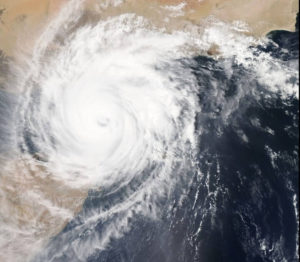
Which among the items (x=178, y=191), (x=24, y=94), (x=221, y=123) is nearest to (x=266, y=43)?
(x=221, y=123)

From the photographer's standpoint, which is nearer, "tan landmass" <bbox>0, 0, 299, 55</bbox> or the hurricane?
the hurricane

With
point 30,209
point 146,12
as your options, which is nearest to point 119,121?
point 146,12

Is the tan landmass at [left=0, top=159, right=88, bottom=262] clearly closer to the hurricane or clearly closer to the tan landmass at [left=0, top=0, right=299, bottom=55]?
the hurricane

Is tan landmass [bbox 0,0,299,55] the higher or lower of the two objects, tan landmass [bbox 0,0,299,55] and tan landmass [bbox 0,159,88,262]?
the higher

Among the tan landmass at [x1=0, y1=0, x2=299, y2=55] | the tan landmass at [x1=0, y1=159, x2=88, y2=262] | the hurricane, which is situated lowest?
the tan landmass at [x1=0, y1=159, x2=88, y2=262]

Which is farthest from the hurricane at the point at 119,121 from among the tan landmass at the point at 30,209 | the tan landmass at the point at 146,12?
the tan landmass at the point at 146,12

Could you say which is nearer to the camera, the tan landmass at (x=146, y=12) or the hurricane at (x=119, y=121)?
the hurricane at (x=119, y=121)

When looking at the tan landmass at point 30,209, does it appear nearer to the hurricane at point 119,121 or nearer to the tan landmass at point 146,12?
the hurricane at point 119,121

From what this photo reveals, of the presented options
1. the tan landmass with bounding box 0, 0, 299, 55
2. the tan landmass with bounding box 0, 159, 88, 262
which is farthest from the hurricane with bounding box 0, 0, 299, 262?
the tan landmass with bounding box 0, 0, 299, 55
